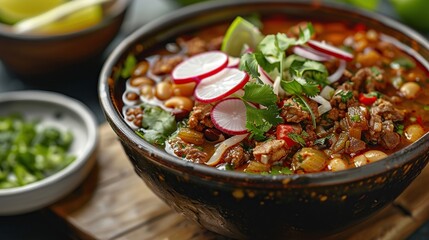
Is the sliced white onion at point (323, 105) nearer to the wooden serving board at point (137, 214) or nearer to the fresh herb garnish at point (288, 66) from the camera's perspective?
the fresh herb garnish at point (288, 66)

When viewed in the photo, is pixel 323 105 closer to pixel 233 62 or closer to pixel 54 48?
pixel 233 62

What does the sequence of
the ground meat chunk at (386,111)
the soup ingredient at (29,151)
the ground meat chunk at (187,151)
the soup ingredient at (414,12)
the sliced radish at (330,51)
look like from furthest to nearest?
the soup ingredient at (414,12), the soup ingredient at (29,151), the sliced radish at (330,51), the ground meat chunk at (386,111), the ground meat chunk at (187,151)

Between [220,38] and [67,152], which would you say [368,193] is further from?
[67,152]

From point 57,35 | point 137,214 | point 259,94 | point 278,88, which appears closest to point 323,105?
point 278,88

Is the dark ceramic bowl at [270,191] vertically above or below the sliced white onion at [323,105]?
below

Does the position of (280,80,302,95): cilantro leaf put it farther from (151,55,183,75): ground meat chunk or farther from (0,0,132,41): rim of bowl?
(0,0,132,41): rim of bowl

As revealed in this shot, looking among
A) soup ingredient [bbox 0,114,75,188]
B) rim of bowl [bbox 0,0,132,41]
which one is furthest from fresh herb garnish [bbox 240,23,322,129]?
rim of bowl [bbox 0,0,132,41]

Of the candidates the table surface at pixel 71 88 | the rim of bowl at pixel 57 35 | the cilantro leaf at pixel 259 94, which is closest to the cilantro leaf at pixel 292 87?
the cilantro leaf at pixel 259 94
